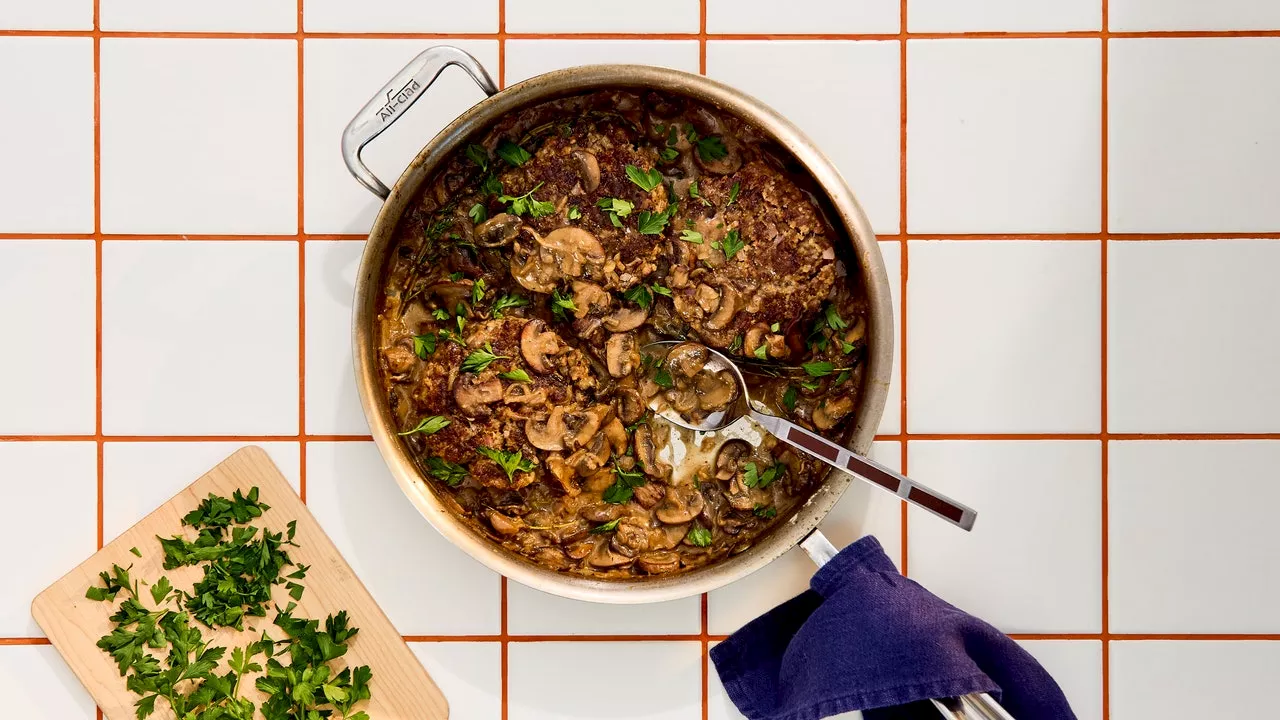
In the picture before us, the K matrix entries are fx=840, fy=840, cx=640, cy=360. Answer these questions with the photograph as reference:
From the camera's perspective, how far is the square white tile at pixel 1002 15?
5.49ft

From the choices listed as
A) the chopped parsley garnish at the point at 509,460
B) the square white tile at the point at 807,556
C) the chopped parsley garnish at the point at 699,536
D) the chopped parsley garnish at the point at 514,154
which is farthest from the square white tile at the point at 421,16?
the square white tile at the point at 807,556

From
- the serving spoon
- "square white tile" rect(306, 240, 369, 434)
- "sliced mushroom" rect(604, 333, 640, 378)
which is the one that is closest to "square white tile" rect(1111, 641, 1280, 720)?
the serving spoon

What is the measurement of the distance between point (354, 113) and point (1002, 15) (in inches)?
51.4

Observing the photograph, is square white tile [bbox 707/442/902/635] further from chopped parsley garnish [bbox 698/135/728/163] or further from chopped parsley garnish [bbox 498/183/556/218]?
chopped parsley garnish [bbox 498/183/556/218]

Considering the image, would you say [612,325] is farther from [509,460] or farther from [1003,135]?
[1003,135]

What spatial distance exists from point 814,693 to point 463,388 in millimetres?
828

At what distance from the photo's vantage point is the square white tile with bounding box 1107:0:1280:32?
169cm

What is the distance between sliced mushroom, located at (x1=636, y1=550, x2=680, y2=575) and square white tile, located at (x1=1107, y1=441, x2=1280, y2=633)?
92cm

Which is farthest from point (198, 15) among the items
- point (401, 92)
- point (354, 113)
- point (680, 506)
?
point (680, 506)

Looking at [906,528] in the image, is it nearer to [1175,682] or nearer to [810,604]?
[810,604]

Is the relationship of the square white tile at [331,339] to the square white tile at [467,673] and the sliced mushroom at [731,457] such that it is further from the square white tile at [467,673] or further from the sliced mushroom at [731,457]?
the sliced mushroom at [731,457]

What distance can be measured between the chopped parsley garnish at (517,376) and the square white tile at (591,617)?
0.47m

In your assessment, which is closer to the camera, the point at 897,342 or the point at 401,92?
the point at 401,92

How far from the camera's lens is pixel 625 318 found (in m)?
1.52
